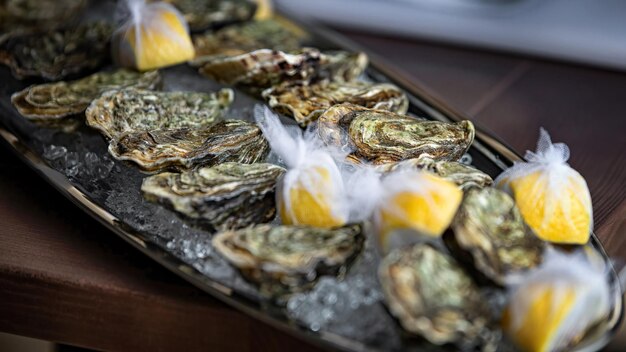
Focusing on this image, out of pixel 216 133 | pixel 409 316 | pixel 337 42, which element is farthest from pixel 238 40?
pixel 409 316

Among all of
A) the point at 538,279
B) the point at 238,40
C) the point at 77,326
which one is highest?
the point at 538,279

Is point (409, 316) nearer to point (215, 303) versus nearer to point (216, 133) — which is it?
point (215, 303)

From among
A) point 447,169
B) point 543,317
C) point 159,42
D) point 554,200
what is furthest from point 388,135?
point 159,42

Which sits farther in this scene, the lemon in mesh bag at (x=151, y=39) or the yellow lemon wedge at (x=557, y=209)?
the lemon in mesh bag at (x=151, y=39)

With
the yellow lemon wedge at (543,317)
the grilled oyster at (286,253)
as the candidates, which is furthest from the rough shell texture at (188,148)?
the yellow lemon wedge at (543,317)

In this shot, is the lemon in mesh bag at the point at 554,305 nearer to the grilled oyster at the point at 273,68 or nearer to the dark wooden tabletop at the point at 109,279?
the dark wooden tabletop at the point at 109,279

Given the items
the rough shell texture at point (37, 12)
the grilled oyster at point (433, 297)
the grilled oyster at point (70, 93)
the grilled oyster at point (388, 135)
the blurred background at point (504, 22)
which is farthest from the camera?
the blurred background at point (504, 22)
